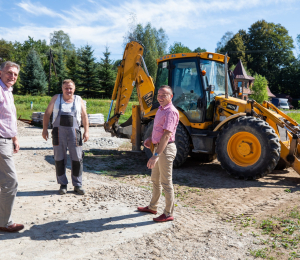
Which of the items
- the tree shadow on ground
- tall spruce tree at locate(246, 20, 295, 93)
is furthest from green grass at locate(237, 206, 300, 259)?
tall spruce tree at locate(246, 20, 295, 93)

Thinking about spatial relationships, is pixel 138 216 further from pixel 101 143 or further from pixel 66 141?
pixel 101 143

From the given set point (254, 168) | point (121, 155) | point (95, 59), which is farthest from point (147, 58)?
point (254, 168)

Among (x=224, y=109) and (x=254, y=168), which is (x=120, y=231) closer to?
(x=254, y=168)

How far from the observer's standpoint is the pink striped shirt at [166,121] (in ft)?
12.2

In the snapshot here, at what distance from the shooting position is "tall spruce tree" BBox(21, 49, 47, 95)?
134ft

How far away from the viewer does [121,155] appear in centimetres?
930

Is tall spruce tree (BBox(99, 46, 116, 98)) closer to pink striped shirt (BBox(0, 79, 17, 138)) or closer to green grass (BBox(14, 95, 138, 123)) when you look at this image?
green grass (BBox(14, 95, 138, 123))

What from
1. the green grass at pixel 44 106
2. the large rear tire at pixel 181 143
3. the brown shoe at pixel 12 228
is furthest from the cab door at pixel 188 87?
the green grass at pixel 44 106

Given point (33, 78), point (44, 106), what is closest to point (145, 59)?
point (33, 78)

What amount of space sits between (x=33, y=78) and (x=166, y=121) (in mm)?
41781

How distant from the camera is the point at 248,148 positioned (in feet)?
21.2

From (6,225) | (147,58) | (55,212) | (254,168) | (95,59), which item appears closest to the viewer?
(6,225)

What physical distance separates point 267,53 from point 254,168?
213ft

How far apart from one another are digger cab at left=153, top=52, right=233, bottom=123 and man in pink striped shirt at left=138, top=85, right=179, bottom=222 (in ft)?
11.4
